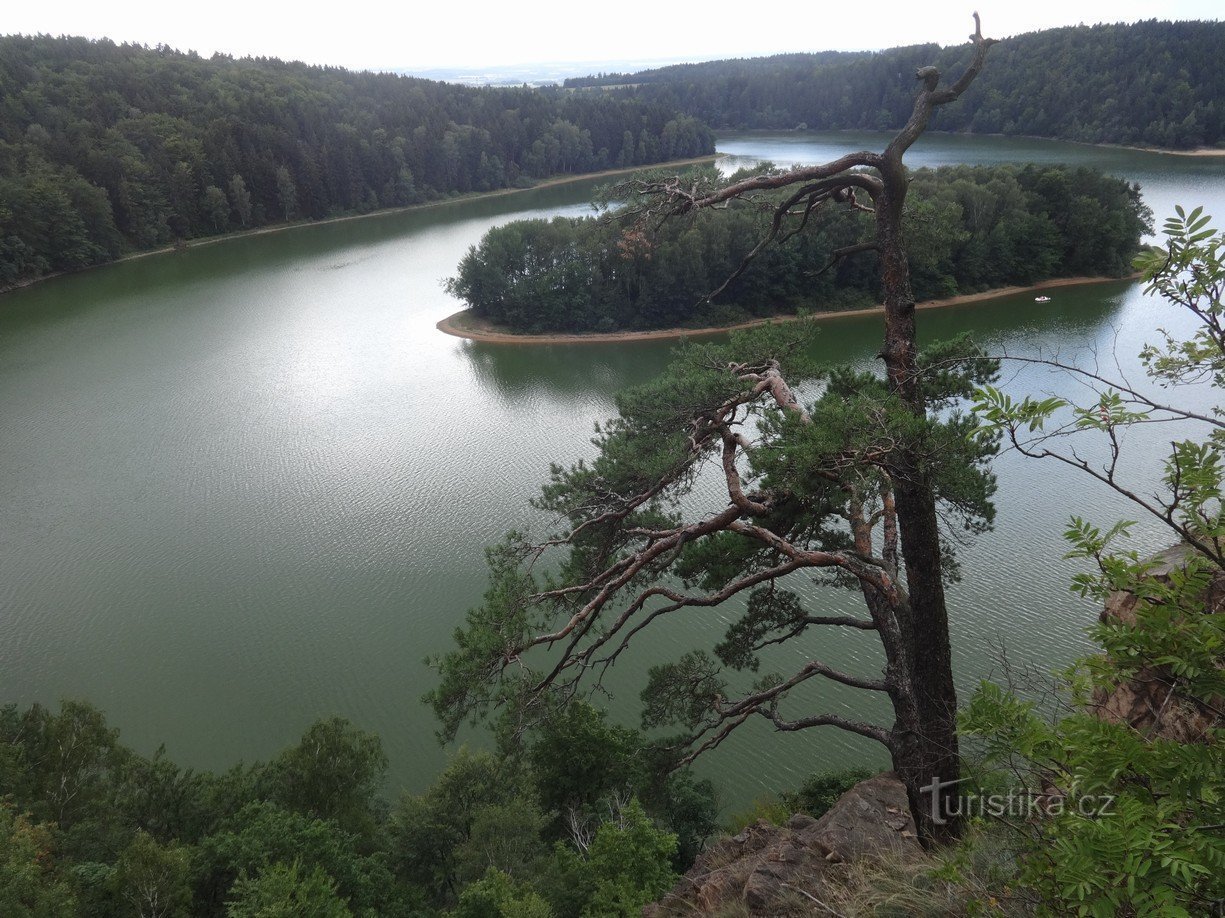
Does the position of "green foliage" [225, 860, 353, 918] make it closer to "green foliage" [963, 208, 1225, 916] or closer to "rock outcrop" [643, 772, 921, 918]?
"rock outcrop" [643, 772, 921, 918]

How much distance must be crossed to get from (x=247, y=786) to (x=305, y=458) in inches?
395

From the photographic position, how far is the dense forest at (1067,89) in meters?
45.2

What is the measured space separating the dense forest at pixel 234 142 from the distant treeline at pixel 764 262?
21137mm

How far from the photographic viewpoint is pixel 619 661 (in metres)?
9.05

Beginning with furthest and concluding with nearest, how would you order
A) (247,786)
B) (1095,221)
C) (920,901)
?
(1095,221)
(247,786)
(920,901)

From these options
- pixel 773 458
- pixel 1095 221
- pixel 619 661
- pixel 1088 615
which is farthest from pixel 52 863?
pixel 1095 221

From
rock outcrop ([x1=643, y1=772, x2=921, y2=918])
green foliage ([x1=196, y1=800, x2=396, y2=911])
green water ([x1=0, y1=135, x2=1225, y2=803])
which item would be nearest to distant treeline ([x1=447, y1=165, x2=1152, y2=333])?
green water ([x1=0, y1=135, x2=1225, y2=803])

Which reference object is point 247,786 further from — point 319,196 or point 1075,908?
point 319,196

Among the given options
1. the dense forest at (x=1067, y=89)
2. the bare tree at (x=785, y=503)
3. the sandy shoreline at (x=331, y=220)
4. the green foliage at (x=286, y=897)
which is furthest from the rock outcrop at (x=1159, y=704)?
the dense forest at (x=1067, y=89)

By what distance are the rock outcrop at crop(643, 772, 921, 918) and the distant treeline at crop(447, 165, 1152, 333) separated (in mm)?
20466

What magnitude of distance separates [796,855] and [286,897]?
2.89m

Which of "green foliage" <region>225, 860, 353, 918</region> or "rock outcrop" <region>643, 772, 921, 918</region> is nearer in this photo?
"rock outcrop" <region>643, 772, 921, 918</region>

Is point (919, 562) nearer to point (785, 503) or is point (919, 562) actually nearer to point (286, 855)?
point (785, 503)

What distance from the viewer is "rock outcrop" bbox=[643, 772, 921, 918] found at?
3525mm
